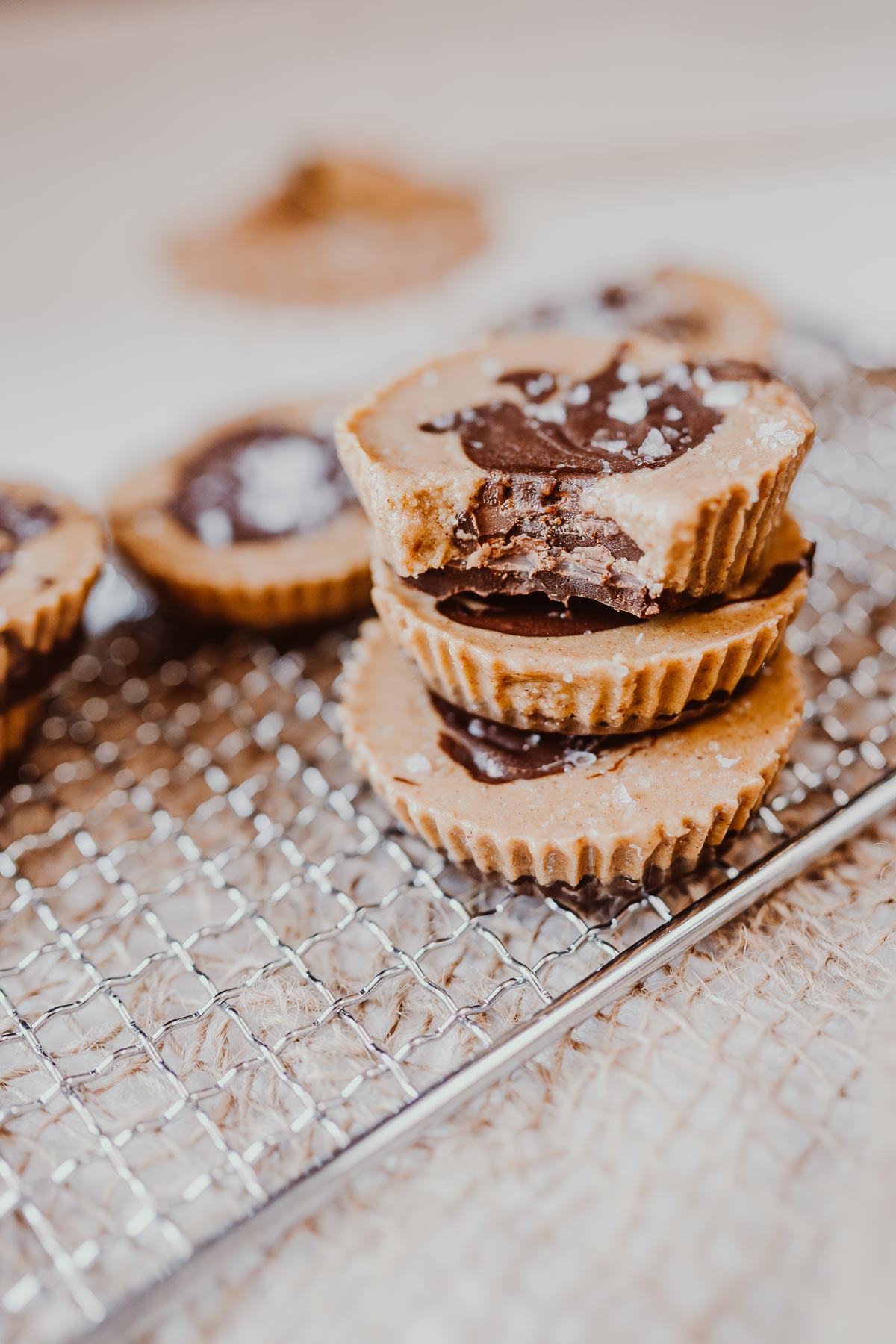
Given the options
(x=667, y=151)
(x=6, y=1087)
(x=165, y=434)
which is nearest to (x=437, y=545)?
(x=6, y=1087)

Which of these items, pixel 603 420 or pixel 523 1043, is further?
pixel 603 420

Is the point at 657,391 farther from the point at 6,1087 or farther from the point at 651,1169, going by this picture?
the point at 6,1087

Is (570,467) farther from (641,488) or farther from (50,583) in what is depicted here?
(50,583)

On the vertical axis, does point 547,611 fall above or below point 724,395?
below

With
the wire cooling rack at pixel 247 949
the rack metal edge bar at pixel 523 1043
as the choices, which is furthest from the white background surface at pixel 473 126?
the rack metal edge bar at pixel 523 1043

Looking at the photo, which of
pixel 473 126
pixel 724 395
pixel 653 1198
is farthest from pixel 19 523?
pixel 473 126

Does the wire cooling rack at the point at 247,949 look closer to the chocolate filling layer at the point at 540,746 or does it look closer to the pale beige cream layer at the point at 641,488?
the chocolate filling layer at the point at 540,746

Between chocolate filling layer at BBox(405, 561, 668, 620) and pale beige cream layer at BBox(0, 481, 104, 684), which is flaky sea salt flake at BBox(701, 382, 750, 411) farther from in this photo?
pale beige cream layer at BBox(0, 481, 104, 684)
